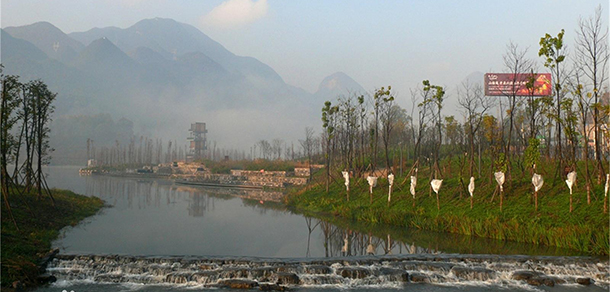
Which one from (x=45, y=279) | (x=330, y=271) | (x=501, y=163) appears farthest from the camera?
(x=501, y=163)

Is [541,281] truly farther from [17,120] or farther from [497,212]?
[17,120]

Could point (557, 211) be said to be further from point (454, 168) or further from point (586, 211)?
point (454, 168)

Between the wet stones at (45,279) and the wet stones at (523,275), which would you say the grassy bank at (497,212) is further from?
the wet stones at (45,279)

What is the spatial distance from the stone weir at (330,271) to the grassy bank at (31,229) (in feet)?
2.49

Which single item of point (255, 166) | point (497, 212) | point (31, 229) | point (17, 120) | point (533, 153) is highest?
point (17, 120)

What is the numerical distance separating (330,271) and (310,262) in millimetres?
791

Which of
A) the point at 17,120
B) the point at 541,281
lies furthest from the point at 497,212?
the point at 17,120

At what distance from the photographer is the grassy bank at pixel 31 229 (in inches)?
373

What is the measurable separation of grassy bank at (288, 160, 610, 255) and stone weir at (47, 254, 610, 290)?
1.91m

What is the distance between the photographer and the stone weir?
9.95 metres

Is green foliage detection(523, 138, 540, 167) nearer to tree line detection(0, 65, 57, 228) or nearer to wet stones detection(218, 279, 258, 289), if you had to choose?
wet stones detection(218, 279, 258, 289)

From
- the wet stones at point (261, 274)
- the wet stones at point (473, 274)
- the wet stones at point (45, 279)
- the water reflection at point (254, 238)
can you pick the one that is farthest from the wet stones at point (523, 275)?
the wet stones at point (45, 279)

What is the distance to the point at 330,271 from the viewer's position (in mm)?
10547

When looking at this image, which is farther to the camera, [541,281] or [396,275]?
[396,275]
